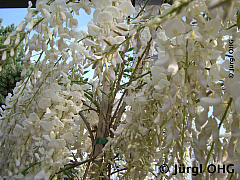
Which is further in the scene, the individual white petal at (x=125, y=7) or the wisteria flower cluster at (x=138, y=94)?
the individual white petal at (x=125, y=7)

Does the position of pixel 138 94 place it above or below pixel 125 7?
below

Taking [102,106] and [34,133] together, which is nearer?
[34,133]

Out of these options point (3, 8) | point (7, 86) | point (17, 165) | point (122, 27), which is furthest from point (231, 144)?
point (7, 86)

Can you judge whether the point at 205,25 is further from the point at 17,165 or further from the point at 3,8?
the point at 3,8

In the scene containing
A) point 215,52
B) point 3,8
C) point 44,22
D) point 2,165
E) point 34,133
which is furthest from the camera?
point 3,8

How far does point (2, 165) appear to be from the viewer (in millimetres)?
970

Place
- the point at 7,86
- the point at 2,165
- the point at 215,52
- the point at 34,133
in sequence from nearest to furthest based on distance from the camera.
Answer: the point at 215,52
the point at 34,133
the point at 2,165
the point at 7,86

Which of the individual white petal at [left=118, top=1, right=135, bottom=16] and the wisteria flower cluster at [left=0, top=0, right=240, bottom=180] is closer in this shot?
the wisteria flower cluster at [left=0, top=0, right=240, bottom=180]

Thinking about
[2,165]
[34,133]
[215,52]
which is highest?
→ [215,52]

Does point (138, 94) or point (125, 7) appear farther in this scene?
point (138, 94)

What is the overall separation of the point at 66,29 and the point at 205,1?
0.45 meters

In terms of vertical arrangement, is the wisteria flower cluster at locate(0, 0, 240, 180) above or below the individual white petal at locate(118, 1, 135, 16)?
below

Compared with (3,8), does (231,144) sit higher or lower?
lower

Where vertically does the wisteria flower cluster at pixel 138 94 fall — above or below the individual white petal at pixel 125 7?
below
